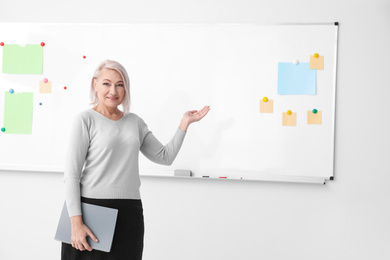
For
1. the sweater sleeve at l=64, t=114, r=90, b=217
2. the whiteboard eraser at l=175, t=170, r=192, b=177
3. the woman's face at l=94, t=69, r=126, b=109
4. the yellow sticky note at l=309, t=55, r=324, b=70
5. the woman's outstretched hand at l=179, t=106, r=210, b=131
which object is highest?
the yellow sticky note at l=309, t=55, r=324, b=70

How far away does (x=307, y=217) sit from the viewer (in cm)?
248

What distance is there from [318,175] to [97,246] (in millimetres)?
1463

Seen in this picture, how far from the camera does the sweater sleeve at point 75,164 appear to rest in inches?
58.4

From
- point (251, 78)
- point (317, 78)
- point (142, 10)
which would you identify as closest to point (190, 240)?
point (251, 78)

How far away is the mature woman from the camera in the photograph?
4.91 ft

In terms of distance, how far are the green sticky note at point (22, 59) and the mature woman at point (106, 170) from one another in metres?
1.23

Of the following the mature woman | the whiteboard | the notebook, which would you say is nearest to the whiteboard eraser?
the whiteboard

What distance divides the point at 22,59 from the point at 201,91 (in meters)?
1.19

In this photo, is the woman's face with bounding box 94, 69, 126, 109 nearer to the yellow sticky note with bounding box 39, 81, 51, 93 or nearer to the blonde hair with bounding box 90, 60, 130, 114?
the blonde hair with bounding box 90, 60, 130, 114

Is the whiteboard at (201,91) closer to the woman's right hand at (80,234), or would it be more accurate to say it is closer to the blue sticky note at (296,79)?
the blue sticky note at (296,79)

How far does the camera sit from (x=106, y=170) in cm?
155

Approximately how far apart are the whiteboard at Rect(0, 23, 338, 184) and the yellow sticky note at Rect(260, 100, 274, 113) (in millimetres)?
25

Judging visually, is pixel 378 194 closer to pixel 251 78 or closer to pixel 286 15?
pixel 251 78

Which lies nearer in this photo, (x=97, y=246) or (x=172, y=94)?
(x=97, y=246)
